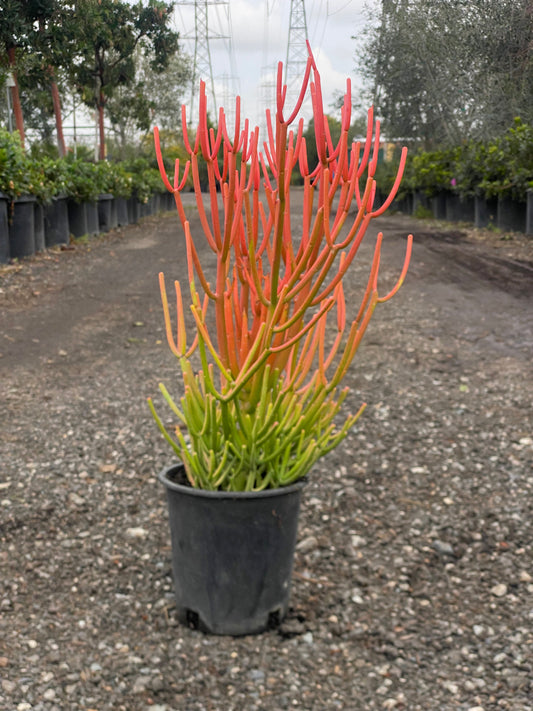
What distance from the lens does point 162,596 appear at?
2043 millimetres

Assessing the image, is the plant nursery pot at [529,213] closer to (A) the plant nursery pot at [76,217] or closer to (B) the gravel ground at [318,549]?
(B) the gravel ground at [318,549]

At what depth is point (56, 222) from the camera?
29.9 ft

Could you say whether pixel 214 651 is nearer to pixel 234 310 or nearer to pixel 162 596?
pixel 162 596

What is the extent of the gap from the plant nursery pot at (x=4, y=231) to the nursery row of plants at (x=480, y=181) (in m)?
5.53

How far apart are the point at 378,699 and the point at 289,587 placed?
0.37 meters

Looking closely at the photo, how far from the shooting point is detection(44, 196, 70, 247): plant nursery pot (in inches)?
353

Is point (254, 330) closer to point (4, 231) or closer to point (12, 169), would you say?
point (4, 231)

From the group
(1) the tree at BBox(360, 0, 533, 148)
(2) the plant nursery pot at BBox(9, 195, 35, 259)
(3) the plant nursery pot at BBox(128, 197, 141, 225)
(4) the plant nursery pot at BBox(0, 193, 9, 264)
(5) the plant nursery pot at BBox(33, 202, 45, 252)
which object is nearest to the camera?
(1) the tree at BBox(360, 0, 533, 148)

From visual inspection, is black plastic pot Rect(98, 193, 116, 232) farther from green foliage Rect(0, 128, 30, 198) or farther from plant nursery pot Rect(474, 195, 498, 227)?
plant nursery pot Rect(474, 195, 498, 227)

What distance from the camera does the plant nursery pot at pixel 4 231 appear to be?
7.04 meters

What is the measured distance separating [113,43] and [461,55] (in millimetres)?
11069

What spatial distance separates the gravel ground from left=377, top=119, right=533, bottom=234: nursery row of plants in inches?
214

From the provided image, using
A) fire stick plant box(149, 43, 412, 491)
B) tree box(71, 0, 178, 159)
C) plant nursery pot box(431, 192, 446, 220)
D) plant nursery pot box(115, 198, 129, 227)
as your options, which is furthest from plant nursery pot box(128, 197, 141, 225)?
fire stick plant box(149, 43, 412, 491)

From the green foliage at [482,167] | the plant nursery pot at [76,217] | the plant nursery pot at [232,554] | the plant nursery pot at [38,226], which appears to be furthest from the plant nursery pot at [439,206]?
the plant nursery pot at [232,554]
